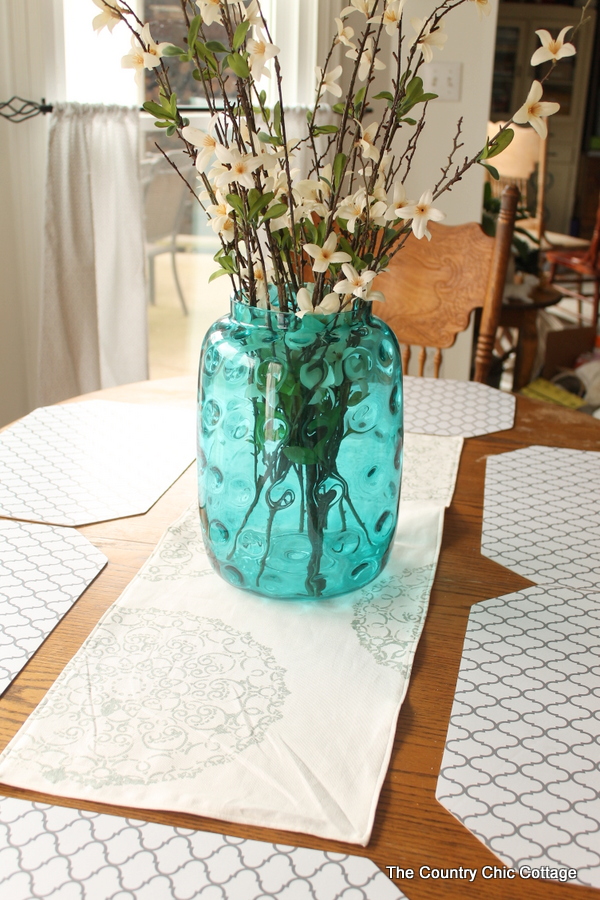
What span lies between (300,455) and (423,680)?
0.24 m

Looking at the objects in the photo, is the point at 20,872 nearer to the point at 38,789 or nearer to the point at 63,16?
the point at 38,789

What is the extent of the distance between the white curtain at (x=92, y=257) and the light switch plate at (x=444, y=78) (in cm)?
102

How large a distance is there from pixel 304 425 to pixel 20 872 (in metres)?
0.43

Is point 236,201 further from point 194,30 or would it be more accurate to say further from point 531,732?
point 531,732

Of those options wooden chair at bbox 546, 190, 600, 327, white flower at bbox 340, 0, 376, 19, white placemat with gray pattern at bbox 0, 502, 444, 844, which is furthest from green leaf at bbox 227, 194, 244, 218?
wooden chair at bbox 546, 190, 600, 327

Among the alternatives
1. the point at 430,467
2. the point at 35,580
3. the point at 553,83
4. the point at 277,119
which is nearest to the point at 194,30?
the point at 277,119

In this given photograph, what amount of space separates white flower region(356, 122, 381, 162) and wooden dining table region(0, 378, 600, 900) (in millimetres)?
460

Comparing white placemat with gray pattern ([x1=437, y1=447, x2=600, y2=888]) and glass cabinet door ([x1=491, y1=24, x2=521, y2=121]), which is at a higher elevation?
glass cabinet door ([x1=491, y1=24, x2=521, y2=121])

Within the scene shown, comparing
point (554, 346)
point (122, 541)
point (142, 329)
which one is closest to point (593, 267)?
Answer: point (554, 346)

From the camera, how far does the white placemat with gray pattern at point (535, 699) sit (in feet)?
2.08

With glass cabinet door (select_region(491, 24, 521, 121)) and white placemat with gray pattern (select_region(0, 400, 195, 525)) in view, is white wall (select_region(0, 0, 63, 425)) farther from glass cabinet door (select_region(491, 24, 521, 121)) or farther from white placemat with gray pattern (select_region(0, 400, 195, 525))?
glass cabinet door (select_region(491, 24, 521, 121))

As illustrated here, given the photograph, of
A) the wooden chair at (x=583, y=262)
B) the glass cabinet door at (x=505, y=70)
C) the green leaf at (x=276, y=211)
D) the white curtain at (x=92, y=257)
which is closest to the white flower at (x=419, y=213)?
the green leaf at (x=276, y=211)

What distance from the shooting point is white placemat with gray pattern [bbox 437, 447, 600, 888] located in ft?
2.08

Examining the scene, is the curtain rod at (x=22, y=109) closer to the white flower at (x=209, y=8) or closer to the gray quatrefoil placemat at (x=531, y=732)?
the white flower at (x=209, y=8)
